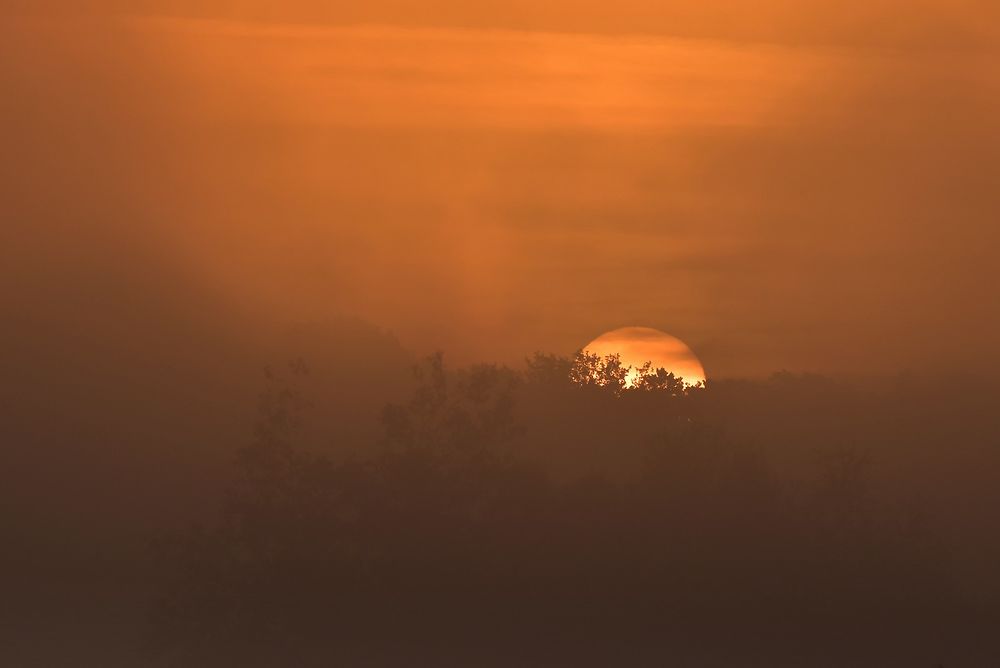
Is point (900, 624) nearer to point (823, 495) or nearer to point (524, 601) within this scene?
point (823, 495)

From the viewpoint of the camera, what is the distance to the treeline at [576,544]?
4012 cm

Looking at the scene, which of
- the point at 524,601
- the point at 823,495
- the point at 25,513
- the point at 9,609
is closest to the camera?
the point at 524,601

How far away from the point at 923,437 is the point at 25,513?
26.0 meters

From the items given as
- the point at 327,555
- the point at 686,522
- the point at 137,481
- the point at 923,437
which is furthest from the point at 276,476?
the point at 923,437

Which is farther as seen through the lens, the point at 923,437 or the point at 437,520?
the point at 923,437

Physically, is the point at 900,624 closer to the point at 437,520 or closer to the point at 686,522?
the point at 686,522

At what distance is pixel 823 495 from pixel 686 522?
160 inches

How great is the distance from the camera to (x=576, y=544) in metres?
40.6

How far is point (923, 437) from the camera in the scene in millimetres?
47562

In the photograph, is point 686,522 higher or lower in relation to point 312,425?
lower

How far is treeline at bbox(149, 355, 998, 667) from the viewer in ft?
132

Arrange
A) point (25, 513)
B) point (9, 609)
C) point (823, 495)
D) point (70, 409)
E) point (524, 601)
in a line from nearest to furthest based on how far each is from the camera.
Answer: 1. point (524, 601)
2. point (823, 495)
3. point (9, 609)
4. point (25, 513)
5. point (70, 409)

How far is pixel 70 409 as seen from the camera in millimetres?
55406

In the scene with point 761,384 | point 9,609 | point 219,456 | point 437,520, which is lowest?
point 9,609
